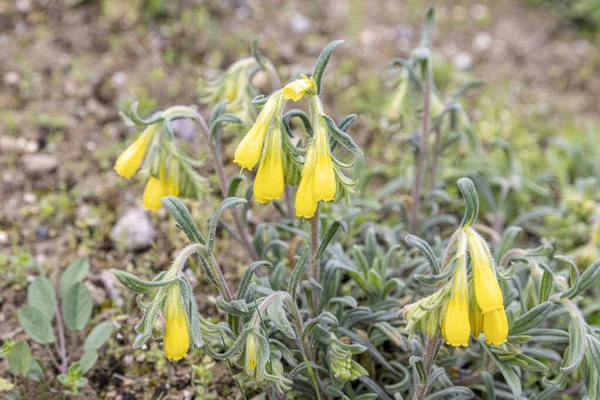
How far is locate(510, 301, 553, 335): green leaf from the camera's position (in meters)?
2.54

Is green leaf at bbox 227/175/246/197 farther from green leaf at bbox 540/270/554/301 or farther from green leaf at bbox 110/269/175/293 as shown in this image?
green leaf at bbox 540/270/554/301

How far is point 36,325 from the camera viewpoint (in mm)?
3055

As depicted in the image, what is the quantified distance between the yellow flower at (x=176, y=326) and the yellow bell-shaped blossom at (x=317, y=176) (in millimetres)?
539

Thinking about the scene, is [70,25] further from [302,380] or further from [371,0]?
[302,380]

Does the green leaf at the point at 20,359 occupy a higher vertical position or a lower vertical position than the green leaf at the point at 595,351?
higher

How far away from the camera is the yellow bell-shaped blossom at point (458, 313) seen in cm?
205

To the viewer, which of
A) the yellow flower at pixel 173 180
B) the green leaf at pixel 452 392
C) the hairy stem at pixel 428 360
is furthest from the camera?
the yellow flower at pixel 173 180

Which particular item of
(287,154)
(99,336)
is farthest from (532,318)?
(99,336)

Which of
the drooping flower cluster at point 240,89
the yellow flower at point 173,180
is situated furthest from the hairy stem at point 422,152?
the yellow flower at point 173,180

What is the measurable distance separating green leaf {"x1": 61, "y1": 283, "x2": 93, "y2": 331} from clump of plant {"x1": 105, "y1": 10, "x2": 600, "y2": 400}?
0.36 metres

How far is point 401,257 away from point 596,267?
1134 millimetres

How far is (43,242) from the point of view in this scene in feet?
12.3

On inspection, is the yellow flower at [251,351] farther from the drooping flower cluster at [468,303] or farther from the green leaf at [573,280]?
the green leaf at [573,280]

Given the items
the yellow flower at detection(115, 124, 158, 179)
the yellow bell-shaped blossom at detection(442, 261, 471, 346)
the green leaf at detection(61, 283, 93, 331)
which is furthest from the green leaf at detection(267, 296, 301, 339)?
the green leaf at detection(61, 283, 93, 331)
